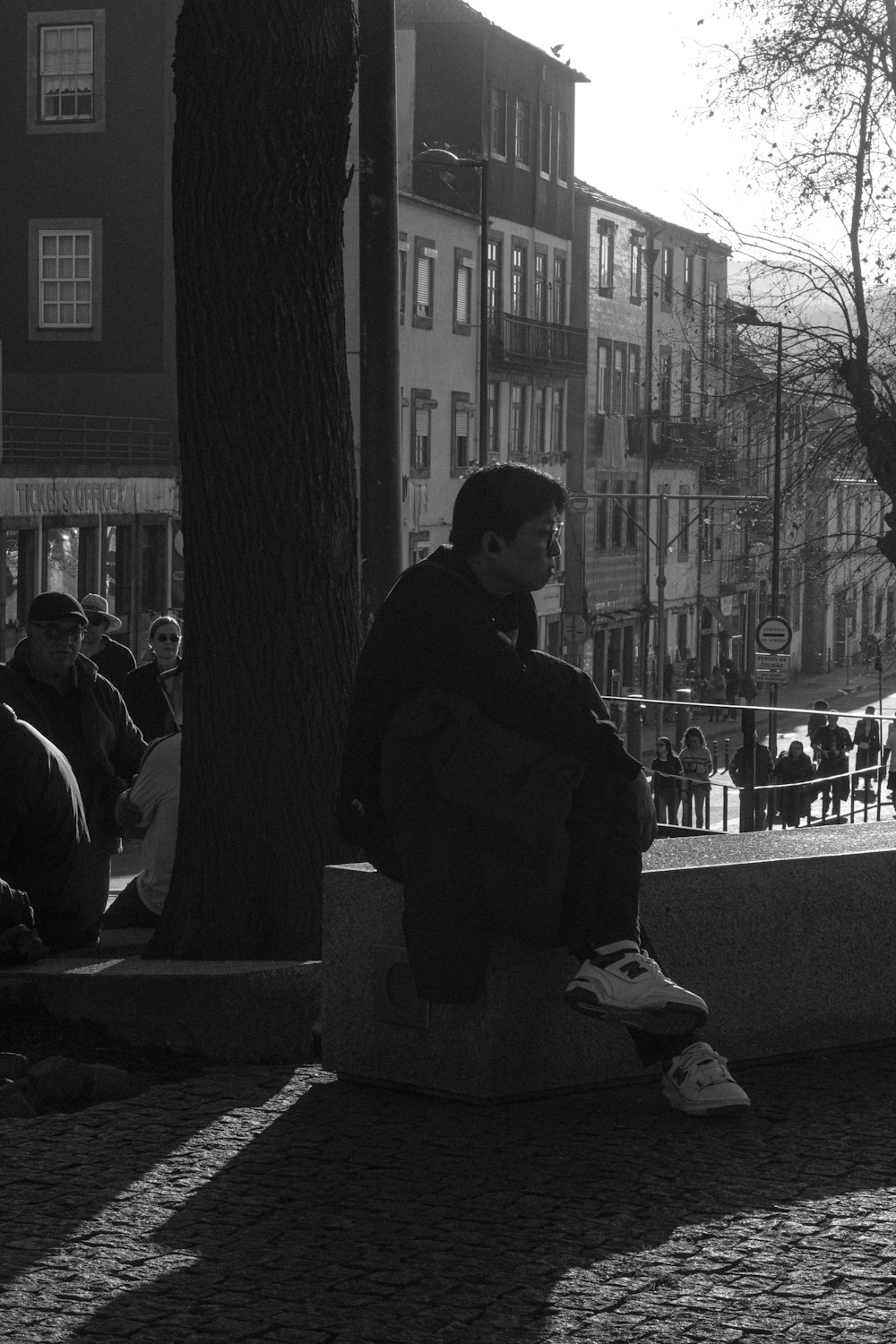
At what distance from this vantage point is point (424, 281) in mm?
55906

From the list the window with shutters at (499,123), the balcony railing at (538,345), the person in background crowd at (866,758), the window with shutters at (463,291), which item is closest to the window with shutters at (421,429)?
the window with shutters at (463,291)

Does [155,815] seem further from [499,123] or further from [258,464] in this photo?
[499,123]

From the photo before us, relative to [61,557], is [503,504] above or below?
above

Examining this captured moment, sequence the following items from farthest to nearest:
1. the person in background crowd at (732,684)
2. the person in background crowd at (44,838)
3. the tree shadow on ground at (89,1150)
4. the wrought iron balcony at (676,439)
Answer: the wrought iron balcony at (676,439) < the person in background crowd at (732,684) < the person in background crowd at (44,838) < the tree shadow on ground at (89,1150)

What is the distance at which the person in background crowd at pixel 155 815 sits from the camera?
7730 millimetres

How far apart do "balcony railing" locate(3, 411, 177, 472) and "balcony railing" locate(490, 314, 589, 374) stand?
18975 mm

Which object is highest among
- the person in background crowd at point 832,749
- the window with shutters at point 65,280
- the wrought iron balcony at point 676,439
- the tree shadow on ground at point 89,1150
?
the window with shutters at point 65,280

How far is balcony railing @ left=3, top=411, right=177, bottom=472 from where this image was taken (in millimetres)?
41375

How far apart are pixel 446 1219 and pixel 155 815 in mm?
3491

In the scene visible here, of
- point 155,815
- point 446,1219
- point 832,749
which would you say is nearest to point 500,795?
point 446,1219

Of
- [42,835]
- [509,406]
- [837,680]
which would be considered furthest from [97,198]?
[837,680]

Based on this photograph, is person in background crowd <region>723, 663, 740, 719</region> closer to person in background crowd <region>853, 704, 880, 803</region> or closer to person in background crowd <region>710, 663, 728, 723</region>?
person in background crowd <region>710, 663, 728, 723</region>

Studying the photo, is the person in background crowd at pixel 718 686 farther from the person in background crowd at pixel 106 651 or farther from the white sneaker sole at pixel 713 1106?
the white sneaker sole at pixel 713 1106

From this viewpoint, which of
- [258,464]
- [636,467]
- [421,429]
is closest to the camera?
[258,464]
